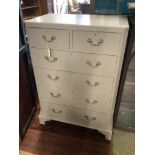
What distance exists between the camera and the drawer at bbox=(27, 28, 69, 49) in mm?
1126

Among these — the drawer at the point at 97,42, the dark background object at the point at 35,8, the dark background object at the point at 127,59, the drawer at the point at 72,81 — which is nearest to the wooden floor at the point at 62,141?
the dark background object at the point at 127,59

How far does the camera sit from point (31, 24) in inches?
45.2

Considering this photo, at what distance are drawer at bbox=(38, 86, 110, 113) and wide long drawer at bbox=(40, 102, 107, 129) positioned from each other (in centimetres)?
6

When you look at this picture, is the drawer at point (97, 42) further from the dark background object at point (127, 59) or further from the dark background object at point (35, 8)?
the dark background object at point (35, 8)

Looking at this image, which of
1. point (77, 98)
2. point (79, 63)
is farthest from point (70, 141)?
point (79, 63)

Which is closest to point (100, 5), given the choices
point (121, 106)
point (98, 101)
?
point (98, 101)

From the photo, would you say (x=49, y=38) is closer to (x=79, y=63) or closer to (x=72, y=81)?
(x=79, y=63)

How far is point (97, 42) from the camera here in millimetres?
1076

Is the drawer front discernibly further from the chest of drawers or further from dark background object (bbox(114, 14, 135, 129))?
dark background object (bbox(114, 14, 135, 129))

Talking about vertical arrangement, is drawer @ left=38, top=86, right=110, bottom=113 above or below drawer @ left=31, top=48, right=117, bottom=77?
below

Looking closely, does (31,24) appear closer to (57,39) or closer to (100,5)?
(57,39)

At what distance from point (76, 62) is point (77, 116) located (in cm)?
58

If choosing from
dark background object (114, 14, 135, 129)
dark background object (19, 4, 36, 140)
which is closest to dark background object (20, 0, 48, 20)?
dark background object (19, 4, 36, 140)
